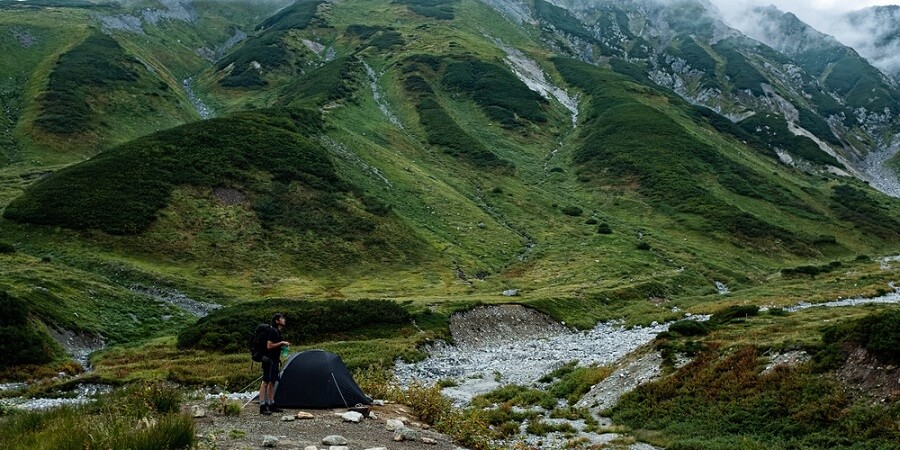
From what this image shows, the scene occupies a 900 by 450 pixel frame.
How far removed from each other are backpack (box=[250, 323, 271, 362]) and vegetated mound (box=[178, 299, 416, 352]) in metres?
17.8

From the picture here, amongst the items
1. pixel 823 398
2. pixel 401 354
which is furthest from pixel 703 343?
pixel 401 354

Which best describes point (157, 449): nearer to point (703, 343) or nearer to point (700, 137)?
point (703, 343)

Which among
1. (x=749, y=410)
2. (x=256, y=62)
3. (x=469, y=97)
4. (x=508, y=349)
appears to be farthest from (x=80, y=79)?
(x=749, y=410)

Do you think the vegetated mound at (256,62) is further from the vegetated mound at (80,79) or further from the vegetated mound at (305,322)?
the vegetated mound at (305,322)

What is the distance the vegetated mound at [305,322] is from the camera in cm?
Result: 3462

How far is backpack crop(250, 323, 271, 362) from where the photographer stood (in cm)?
1764

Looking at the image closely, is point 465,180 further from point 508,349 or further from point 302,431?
point 302,431

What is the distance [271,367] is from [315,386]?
6.29 ft

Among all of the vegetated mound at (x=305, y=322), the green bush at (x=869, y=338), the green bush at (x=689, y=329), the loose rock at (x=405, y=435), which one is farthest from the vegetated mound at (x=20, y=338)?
the green bush at (x=869, y=338)

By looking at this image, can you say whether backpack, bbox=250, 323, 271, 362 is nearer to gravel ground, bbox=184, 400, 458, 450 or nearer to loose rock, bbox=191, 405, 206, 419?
gravel ground, bbox=184, 400, 458, 450

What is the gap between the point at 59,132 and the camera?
90.7 meters

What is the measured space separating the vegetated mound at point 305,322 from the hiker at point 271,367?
1764 cm

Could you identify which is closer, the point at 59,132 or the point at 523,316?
the point at 523,316

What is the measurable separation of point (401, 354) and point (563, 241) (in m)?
48.4
